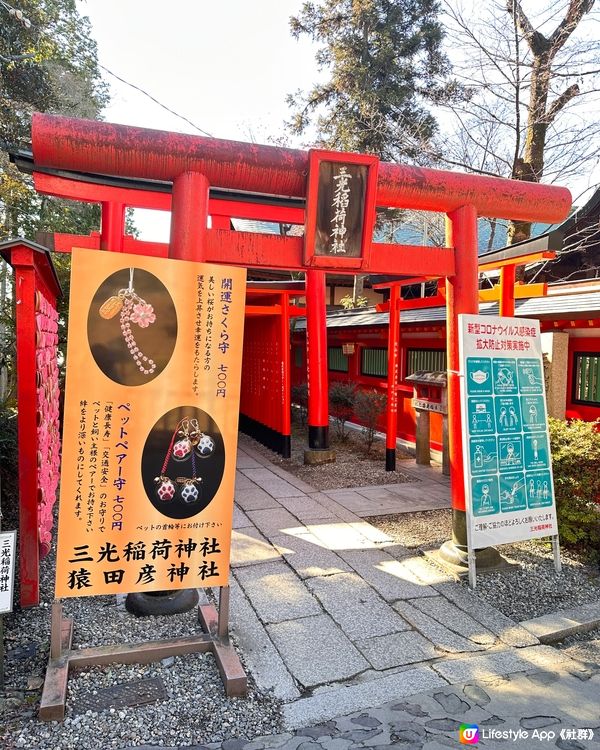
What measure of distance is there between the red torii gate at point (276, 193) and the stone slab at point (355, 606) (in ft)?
3.71

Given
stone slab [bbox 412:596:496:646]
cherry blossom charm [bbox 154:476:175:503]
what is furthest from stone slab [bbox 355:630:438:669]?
cherry blossom charm [bbox 154:476:175:503]

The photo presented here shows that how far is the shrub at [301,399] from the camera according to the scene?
12.8 m

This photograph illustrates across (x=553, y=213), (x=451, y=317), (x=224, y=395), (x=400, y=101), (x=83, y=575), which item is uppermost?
(x=400, y=101)

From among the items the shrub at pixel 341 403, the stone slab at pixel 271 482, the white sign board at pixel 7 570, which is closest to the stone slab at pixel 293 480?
the stone slab at pixel 271 482

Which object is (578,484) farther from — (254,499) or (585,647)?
(254,499)

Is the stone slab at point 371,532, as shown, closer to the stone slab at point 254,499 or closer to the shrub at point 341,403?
the stone slab at point 254,499

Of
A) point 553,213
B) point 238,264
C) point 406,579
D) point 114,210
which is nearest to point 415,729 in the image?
point 406,579

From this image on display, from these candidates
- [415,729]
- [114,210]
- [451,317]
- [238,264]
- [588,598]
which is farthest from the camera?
[114,210]

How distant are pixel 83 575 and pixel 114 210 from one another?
440cm

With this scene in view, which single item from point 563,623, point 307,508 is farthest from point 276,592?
point 307,508

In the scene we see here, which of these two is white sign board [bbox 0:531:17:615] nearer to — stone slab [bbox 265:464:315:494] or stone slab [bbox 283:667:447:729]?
stone slab [bbox 283:667:447:729]

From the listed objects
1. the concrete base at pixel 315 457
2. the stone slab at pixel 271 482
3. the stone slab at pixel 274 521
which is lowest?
the stone slab at pixel 274 521

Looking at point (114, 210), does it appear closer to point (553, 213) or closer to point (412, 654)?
point (553, 213)

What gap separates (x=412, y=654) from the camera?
341 centimetres
